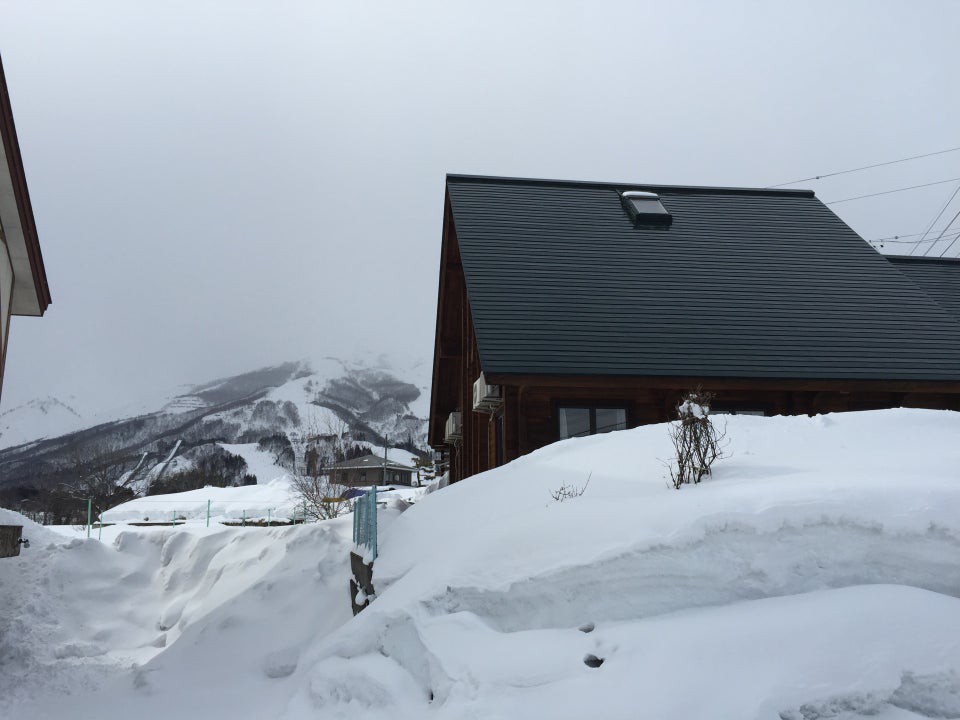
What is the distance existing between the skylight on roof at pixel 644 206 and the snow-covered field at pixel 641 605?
9589 mm

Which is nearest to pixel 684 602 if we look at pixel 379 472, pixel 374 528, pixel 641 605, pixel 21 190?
pixel 641 605

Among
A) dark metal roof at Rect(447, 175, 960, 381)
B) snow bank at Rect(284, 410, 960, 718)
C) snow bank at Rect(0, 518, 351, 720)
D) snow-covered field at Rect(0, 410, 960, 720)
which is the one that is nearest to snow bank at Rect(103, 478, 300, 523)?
snow bank at Rect(0, 518, 351, 720)

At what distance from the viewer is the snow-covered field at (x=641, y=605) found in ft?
13.2

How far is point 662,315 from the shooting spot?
13094 mm

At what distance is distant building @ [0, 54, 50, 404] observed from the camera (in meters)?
8.30

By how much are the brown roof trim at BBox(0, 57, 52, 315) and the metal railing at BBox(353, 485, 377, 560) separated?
589 centimetres

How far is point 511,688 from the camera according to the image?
430 centimetres

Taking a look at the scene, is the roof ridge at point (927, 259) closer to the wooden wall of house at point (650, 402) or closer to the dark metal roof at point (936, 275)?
the dark metal roof at point (936, 275)

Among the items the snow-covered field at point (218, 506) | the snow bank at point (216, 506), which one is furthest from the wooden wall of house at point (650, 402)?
the snow bank at point (216, 506)

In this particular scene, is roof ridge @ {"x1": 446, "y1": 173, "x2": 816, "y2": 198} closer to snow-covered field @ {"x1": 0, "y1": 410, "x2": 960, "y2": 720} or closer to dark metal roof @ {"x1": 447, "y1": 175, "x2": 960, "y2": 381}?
dark metal roof @ {"x1": 447, "y1": 175, "x2": 960, "y2": 381}

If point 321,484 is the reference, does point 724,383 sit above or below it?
above

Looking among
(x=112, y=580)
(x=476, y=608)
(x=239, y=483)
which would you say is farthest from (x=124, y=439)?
(x=476, y=608)

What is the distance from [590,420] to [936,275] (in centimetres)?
1265

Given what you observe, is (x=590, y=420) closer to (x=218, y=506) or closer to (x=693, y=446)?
(x=693, y=446)
